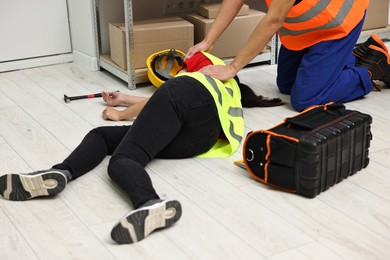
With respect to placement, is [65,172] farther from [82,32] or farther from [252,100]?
[82,32]

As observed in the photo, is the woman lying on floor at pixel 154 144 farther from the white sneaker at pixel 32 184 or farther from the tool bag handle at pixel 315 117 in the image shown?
the tool bag handle at pixel 315 117

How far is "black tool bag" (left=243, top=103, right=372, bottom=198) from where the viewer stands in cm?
208

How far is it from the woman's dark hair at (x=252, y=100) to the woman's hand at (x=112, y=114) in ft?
1.81

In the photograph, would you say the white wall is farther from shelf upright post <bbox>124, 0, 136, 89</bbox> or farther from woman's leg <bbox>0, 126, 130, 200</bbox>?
woman's leg <bbox>0, 126, 130, 200</bbox>

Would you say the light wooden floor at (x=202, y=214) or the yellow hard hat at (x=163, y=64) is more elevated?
the yellow hard hat at (x=163, y=64)

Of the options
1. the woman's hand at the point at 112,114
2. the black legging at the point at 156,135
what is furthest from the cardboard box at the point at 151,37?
the black legging at the point at 156,135

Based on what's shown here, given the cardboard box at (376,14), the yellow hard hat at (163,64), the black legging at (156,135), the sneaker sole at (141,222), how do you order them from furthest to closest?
the cardboard box at (376,14), the yellow hard hat at (163,64), the black legging at (156,135), the sneaker sole at (141,222)

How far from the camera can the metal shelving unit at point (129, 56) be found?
10.5 ft

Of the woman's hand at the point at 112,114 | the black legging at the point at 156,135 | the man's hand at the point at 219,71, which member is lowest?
the woman's hand at the point at 112,114

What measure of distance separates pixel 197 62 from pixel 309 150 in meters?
0.77

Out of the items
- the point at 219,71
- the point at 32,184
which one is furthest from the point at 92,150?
the point at 219,71

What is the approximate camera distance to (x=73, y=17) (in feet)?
12.2

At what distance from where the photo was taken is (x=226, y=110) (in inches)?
95.3

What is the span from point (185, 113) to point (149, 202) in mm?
448
